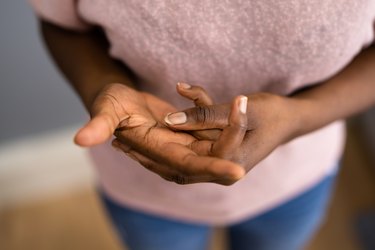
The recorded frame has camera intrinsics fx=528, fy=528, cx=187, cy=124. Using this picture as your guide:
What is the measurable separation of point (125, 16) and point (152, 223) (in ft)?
1.11

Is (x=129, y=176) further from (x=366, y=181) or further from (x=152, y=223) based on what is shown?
(x=366, y=181)

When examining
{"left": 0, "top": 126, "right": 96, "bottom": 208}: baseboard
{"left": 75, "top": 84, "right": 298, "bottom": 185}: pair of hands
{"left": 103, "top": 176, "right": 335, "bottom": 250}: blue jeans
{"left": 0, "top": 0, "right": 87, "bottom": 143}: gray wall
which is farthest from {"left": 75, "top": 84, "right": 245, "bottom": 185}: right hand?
{"left": 0, "top": 126, "right": 96, "bottom": 208}: baseboard

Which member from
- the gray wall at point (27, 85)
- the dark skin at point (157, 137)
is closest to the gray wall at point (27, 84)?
the gray wall at point (27, 85)

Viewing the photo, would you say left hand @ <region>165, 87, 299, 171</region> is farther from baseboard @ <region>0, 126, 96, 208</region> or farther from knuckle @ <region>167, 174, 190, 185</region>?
baseboard @ <region>0, 126, 96, 208</region>

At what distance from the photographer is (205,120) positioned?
1.34 ft

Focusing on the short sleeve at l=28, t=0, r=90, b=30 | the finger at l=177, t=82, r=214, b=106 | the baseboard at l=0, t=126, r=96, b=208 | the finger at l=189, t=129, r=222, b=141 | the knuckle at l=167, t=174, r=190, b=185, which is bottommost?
the baseboard at l=0, t=126, r=96, b=208

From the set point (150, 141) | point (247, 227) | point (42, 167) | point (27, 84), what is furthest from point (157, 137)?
point (42, 167)

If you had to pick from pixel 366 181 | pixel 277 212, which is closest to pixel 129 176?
pixel 277 212

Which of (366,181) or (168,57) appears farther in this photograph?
(366,181)

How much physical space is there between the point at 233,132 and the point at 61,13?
251 mm

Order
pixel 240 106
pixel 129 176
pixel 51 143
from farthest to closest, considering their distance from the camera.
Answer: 1. pixel 51 143
2. pixel 129 176
3. pixel 240 106

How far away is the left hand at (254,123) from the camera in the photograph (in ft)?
1.34

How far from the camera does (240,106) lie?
380 millimetres

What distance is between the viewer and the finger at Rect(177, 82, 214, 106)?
42 cm
